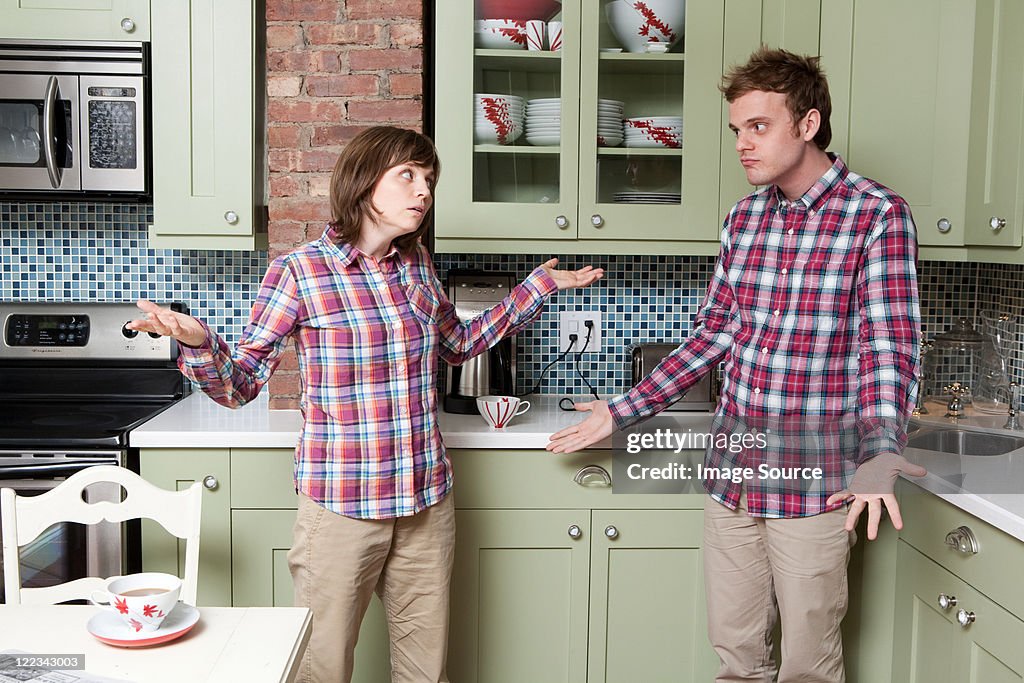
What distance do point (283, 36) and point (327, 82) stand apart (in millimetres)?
157

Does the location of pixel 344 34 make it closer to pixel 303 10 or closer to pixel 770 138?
pixel 303 10

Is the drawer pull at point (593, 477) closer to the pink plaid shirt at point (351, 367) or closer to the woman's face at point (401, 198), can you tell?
the pink plaid shirt at point (351, 367)

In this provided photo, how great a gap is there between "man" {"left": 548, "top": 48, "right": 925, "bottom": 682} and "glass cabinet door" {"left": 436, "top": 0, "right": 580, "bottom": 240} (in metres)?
0.58

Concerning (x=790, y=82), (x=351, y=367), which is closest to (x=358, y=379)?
(x=351, y=367)

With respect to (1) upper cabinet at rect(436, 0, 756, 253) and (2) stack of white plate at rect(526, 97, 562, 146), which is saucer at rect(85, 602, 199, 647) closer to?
(1) upper cabinet at rect(436, 0, 756, 253)

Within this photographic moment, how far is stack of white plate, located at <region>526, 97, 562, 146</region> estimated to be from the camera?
2.52 metres

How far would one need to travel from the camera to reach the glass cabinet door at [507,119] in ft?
8.19

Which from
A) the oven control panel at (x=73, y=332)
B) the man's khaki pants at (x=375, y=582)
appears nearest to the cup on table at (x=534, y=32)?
the man's khaki pants at (x=375, y=582)

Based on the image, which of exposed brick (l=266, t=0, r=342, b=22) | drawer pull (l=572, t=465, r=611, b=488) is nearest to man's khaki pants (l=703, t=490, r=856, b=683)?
drawer pull (l=572, t=465, r=611, b=488)

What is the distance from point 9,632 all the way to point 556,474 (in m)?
1.31

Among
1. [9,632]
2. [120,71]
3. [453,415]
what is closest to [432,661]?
[453,415]

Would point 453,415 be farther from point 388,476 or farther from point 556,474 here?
point 388,476

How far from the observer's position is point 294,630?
4.61 feet

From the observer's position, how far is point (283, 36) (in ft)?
8.14
